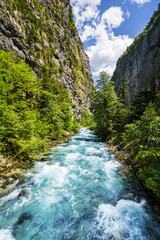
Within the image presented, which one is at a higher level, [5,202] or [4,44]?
[4,44]

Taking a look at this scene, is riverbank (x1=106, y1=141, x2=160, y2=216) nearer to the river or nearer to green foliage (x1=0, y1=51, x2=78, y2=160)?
the river

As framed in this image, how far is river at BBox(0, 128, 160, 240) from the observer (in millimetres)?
4230

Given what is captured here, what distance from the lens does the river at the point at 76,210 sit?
13.9 ft

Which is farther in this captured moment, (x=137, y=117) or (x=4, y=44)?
(x=4, y=44)

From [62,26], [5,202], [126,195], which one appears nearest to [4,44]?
[5,202]

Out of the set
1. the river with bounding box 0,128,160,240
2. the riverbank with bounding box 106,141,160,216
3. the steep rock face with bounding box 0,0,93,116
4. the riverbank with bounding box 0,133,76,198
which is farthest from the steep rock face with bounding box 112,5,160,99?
the steep rock face with bounding box 0,0,93,116

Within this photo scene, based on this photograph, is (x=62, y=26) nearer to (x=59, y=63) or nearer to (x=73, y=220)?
(x=59, y=63)

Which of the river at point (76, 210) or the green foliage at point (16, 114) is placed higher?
the green foliage at point (16, 114)

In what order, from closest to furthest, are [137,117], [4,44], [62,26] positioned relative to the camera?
[137,117] < [4,44] < [62,26]

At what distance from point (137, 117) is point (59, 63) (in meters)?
37.0

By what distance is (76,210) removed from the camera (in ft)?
17.8

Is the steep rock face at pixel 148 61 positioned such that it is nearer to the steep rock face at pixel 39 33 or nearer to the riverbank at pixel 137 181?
the riverbank at pixel 137 181

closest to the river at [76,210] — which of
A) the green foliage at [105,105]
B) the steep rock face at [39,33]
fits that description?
the green foliage at [105,105]

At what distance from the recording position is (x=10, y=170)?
26.0 ft
